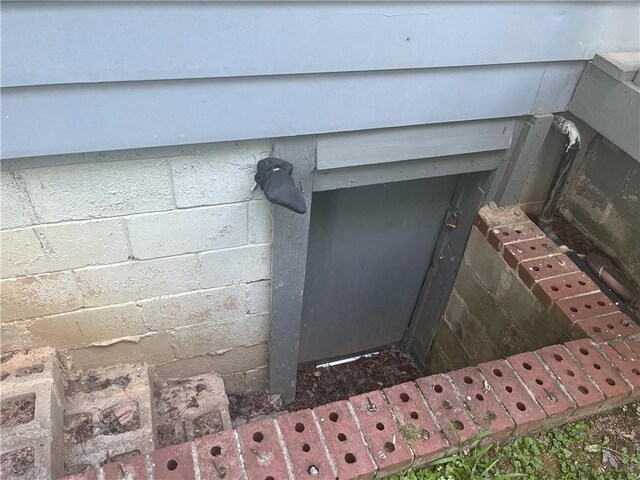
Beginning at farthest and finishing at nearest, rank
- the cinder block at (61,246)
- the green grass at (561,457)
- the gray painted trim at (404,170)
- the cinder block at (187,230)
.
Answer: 1. the gray painted trim at (404,170)
2. the cinder block at (187,230)
3. the cinder block at (61,246)
4. the green grass at (561,457)

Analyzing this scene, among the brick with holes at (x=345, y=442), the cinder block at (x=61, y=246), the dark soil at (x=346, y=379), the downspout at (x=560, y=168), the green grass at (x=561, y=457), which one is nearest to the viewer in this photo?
the brick with holes at (x=345, y=442)

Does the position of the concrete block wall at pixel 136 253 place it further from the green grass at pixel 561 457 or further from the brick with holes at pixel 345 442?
the green grass at pixel 561 457

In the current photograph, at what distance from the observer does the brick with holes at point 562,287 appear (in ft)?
7.38

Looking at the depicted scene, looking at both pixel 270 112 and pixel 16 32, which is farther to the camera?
pixel 270 112

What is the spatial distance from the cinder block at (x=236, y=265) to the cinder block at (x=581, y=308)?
1.30 m

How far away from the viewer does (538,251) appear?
2.49 metres


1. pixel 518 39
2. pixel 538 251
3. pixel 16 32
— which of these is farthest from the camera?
pixel 538 251

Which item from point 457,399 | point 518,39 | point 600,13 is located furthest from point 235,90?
point 600,13

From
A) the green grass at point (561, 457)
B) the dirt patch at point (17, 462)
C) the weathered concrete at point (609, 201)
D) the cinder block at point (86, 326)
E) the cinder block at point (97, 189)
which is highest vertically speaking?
the cinder block at point (97, 189)

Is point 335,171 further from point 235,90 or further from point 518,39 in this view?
point 518,39

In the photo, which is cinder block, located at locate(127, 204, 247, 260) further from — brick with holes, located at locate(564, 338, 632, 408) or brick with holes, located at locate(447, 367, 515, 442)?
brick with holes, located at locate(564, 338, 632, 408)

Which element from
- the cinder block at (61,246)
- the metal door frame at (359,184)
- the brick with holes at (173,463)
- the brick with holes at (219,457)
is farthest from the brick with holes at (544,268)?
the cinder block at (61,246)

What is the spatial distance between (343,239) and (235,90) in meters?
1.32

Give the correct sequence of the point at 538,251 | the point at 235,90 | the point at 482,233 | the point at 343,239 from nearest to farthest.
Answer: the point at 235,90 < the point at 538,251 < the point at 482,233 < the point at 343,239
